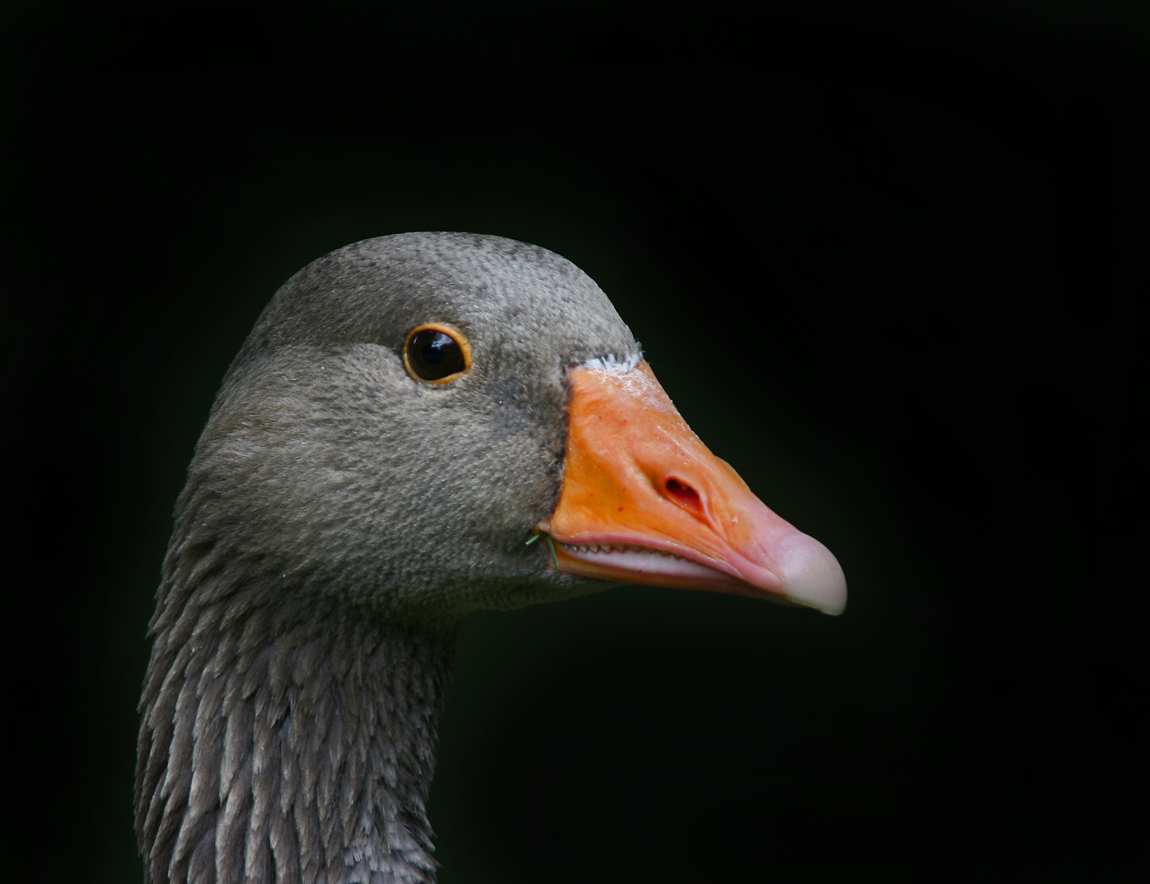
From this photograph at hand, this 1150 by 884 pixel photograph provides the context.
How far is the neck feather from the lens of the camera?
2258 mm

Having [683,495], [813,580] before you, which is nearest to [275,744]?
[683,495]

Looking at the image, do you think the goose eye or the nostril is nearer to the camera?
the nostril

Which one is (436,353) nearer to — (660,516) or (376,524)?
(376,524)

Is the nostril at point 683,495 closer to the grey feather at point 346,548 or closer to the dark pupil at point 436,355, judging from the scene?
the grey feather at point 346,548

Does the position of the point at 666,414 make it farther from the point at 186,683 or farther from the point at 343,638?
the point at 186,683

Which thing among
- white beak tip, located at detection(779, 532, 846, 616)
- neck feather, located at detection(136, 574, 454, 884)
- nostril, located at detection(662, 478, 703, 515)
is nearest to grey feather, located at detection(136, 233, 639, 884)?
neck feather, located at detection(136, 574, 454, 884)

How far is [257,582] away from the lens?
227cm

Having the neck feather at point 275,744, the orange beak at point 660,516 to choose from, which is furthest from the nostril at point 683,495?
the neck feather at point 275,744

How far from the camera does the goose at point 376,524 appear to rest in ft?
6.75

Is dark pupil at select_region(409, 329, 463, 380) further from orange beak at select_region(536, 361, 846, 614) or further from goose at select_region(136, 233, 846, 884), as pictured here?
orange beak at select_region(536, 361, 846, 614)

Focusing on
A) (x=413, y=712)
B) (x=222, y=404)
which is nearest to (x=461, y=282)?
(x=222, y=404)

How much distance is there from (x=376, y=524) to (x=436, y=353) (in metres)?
0.41

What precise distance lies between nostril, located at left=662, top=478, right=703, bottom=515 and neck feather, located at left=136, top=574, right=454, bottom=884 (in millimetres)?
795

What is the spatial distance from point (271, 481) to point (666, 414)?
939mm
